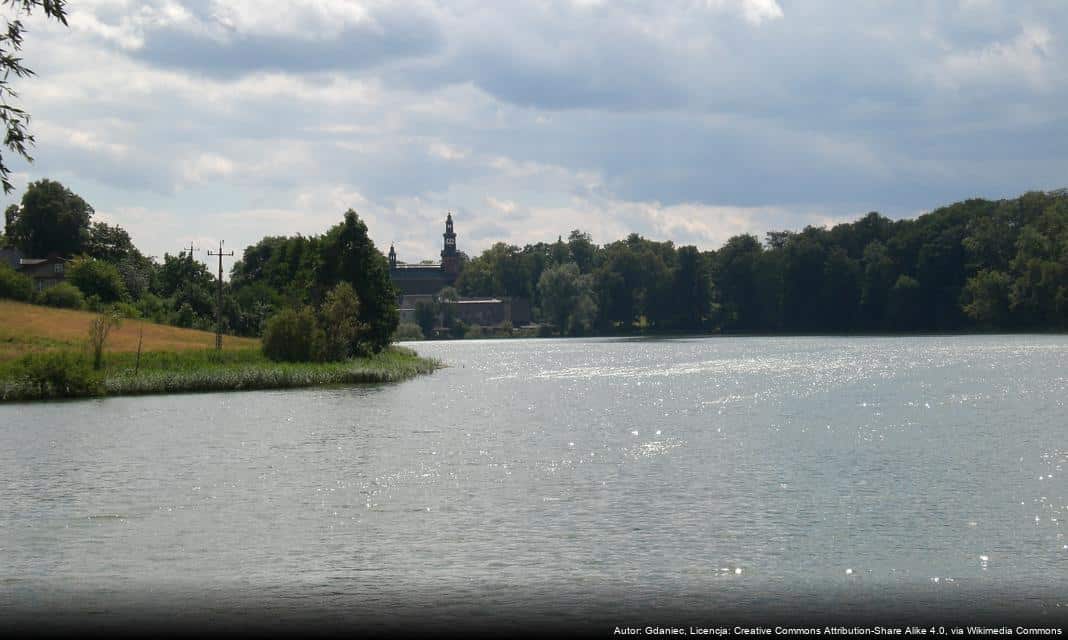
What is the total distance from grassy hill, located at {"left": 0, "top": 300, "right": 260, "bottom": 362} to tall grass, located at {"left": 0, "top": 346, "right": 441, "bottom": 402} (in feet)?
29.3

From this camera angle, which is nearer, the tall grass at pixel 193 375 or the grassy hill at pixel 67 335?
the tall grass at pixel 193 375

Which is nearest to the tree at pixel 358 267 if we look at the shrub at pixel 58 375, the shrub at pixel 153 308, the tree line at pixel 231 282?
the tree line at pixel 231 282

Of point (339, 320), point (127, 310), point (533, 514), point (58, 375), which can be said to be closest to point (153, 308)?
point (127, 310)

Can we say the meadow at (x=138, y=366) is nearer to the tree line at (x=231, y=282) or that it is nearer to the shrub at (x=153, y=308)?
the tree line at (x=231, y=282)

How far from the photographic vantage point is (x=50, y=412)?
66625 millimetres

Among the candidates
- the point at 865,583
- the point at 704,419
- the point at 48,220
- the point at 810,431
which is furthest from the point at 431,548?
the point at 48,220

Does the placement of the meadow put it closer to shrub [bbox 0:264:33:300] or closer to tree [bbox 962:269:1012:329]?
shrub [bbox 0:264:33:300]

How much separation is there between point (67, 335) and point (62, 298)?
29.4m

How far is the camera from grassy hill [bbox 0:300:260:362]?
104 m

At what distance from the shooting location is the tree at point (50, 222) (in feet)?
593

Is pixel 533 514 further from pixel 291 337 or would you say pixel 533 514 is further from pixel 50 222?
pixel 50 222

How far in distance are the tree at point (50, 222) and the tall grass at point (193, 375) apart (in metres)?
93.1

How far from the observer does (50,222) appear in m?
181

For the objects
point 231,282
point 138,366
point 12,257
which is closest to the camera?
point 138,366
